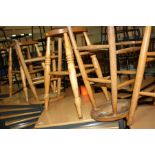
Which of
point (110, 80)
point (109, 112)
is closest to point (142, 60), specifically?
point (110, 80)

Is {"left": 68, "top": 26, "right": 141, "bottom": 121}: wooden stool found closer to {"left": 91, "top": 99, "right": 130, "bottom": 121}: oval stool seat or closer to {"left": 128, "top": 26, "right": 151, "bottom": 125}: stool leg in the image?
{"left": 91, "top": 99, "right": 130, "bottom": 121}: oval stool seat

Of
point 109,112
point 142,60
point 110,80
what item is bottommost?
point 109,112

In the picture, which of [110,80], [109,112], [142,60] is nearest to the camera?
[142,60]

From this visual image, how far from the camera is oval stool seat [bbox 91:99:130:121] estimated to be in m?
1.31

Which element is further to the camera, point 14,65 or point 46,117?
point 14,65

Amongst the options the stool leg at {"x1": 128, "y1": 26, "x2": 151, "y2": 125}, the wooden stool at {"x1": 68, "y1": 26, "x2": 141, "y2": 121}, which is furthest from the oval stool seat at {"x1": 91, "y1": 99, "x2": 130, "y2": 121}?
the stool leg at {"x1": 128, "y1": 26, "x2": 151, "y2": 125}

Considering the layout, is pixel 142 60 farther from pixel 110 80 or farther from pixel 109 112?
pixel 109 112

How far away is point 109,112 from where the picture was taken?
1.43 meters
